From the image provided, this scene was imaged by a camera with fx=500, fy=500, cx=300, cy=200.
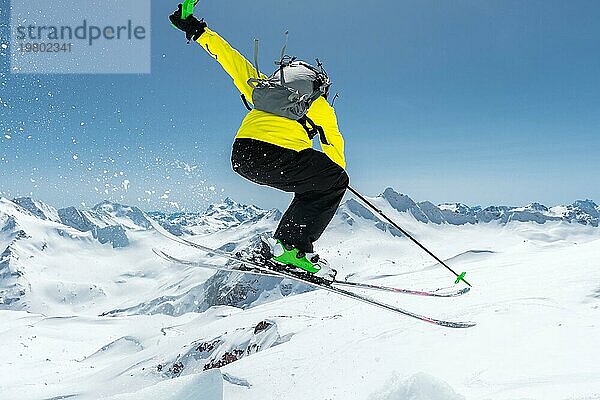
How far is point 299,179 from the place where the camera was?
4.84 meters

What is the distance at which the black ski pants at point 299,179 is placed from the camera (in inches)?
184

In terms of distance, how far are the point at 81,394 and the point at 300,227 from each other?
18094 millimetres

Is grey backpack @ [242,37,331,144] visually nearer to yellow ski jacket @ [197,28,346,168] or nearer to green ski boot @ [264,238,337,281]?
yellow ski jacket @ [197,28,346,168]

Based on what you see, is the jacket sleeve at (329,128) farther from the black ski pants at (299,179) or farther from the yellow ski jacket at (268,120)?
the black ski pants at (299,179)

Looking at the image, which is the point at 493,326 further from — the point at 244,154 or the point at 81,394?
the point at 81,394

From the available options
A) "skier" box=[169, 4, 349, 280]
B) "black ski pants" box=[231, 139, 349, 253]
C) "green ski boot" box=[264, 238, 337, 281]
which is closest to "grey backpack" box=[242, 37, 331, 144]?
"skier" box=[169, 4, 349, 280]

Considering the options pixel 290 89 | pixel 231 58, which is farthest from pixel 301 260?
pixel 231 58

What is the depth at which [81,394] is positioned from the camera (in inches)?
767

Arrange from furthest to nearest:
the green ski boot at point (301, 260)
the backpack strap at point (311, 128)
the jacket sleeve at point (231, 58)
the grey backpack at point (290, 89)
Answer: the green ski boot at point (301, 260)
the jacket sleeve at point (231, 58)
the backpack strap at point (311, 128)
the grey backpack at point (290, 89)

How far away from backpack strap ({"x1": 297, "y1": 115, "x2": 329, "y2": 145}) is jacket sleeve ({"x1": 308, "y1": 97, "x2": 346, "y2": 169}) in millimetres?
48

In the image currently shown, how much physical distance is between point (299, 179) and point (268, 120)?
0.66 meters

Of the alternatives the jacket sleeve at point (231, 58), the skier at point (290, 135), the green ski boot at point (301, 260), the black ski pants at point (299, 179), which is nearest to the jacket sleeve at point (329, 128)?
the skier at point (290, 135)

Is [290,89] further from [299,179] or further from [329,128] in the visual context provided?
[299,179]

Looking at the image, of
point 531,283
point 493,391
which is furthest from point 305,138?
point 531,283
